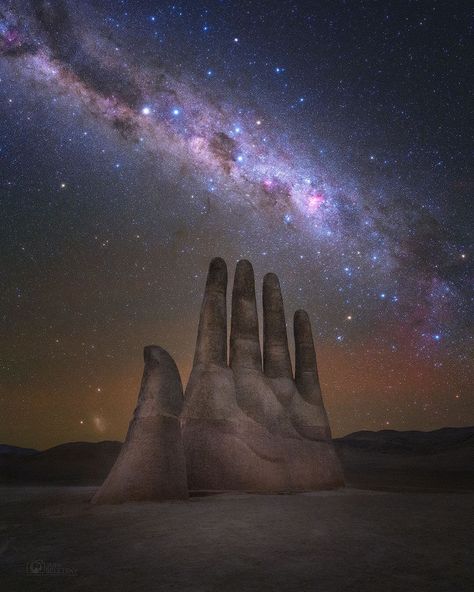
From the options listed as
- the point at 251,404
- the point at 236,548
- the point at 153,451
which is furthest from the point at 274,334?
the point at 236,548

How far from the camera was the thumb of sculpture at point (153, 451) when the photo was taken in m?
11.7

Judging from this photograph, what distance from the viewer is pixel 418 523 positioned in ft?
28.9

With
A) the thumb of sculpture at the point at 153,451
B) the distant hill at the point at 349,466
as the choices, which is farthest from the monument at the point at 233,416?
the distant hill at the point at 349,466

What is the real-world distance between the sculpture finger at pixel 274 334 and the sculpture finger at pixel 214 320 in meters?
2.53

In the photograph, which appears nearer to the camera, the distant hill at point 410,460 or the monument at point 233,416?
the monument at point 233,416

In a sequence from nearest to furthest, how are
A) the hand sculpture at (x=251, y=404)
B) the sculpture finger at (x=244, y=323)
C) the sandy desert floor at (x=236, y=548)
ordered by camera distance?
1. the sandy desert floor at (x=236, y=548)
2. the hand sculpture at (x=251, y=404)
3. the sculpture finger at (x=244, y=323)

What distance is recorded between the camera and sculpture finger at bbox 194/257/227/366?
16766 mm

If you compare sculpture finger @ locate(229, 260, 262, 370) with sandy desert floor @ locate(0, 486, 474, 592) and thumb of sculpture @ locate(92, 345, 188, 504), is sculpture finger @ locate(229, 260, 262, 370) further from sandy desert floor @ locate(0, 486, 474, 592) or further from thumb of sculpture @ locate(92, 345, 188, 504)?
sandy desert floor @ locate(0, 486, 474, 592)

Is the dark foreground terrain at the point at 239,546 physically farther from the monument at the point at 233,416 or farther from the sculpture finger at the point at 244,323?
the sculpture finger at the point at 244,323

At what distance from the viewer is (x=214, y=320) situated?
17.2m

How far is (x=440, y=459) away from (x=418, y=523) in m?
49.6

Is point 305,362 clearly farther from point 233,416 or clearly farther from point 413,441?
point 413,441

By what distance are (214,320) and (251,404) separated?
3326 millimetres

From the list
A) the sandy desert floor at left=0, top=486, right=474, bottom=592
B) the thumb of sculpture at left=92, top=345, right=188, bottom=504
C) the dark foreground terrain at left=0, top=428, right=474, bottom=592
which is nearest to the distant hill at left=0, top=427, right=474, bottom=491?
Answer: the thumb of sculpture at left=92, top=345, right=188, bottom=504
